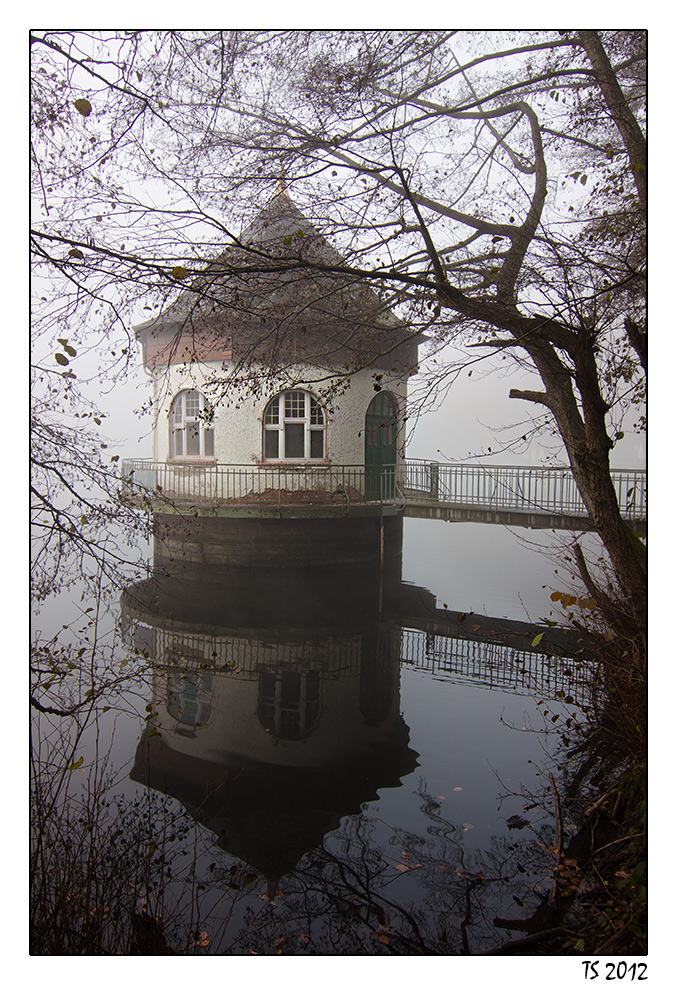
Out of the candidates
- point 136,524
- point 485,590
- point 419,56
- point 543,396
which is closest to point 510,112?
point 419,56

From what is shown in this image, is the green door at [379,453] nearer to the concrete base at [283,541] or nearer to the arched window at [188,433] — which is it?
the concrete base at [283,541]

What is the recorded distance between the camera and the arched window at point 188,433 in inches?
439

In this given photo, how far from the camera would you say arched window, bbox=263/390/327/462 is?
426 inches

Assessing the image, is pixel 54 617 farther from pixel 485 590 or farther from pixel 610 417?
pixel 485 590

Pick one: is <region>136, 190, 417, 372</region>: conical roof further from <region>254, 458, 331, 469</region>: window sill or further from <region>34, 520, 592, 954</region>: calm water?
<region>254, 458, 331, 469</region>: window sill

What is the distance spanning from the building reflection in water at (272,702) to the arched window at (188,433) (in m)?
2.63

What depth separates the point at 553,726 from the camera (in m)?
4.71

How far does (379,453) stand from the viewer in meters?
10.0

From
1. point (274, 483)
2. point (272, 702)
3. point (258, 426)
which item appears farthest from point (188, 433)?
point (272, 702)

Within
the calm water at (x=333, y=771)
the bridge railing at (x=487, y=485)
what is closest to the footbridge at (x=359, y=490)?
the bridge railing at (x=487, y=485)

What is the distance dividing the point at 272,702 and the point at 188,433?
6682mm

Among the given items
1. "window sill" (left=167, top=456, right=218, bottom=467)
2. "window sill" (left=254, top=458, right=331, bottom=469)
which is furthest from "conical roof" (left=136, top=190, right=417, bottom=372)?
"window sill" (left=167, top=456, right=218, bottom=467)

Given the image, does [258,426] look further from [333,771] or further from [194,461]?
[333,771]

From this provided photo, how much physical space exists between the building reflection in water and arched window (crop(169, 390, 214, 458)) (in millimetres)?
2625
